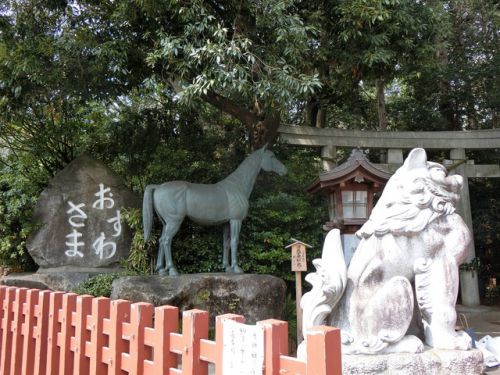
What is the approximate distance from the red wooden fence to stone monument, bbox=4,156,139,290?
12.6ft

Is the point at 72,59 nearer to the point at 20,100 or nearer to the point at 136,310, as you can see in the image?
the point at 20,100

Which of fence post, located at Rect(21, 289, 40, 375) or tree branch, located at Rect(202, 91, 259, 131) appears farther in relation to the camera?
tree branch, located at Rect(202, 91, 259, 131)

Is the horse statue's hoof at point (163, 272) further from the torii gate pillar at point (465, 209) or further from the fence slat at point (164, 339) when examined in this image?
the torii gate pillar at point (465, 209)

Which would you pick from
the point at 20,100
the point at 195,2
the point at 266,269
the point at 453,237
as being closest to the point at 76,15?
the point at 20,100

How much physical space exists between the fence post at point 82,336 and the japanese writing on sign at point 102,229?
5135 mm

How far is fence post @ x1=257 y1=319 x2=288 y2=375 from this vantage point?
1.63m

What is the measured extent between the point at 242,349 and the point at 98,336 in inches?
50.6

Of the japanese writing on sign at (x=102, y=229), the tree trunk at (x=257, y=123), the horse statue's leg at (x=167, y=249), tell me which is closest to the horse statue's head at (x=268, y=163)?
the tree trunk at (x=257, y=123)

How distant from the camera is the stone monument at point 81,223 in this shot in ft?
25.3

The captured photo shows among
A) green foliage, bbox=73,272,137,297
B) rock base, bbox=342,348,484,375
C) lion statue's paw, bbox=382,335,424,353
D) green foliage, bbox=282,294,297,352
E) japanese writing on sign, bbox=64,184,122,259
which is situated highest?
japanese writing on sign, bbox=64,184,122,259

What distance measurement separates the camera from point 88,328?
2797 mm

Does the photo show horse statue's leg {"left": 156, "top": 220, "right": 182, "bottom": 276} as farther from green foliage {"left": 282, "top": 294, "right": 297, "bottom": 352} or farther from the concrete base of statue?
green foliage {"left": 282, "top": 294, "right": 297, "bottom": 352}

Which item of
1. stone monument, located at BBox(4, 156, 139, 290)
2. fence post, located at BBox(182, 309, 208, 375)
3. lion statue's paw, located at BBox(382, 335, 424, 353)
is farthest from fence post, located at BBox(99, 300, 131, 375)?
stone monument, located at BBox(4, 156, 139, 290)

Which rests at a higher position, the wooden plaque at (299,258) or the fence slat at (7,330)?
the wooden plaque at (299,258)
